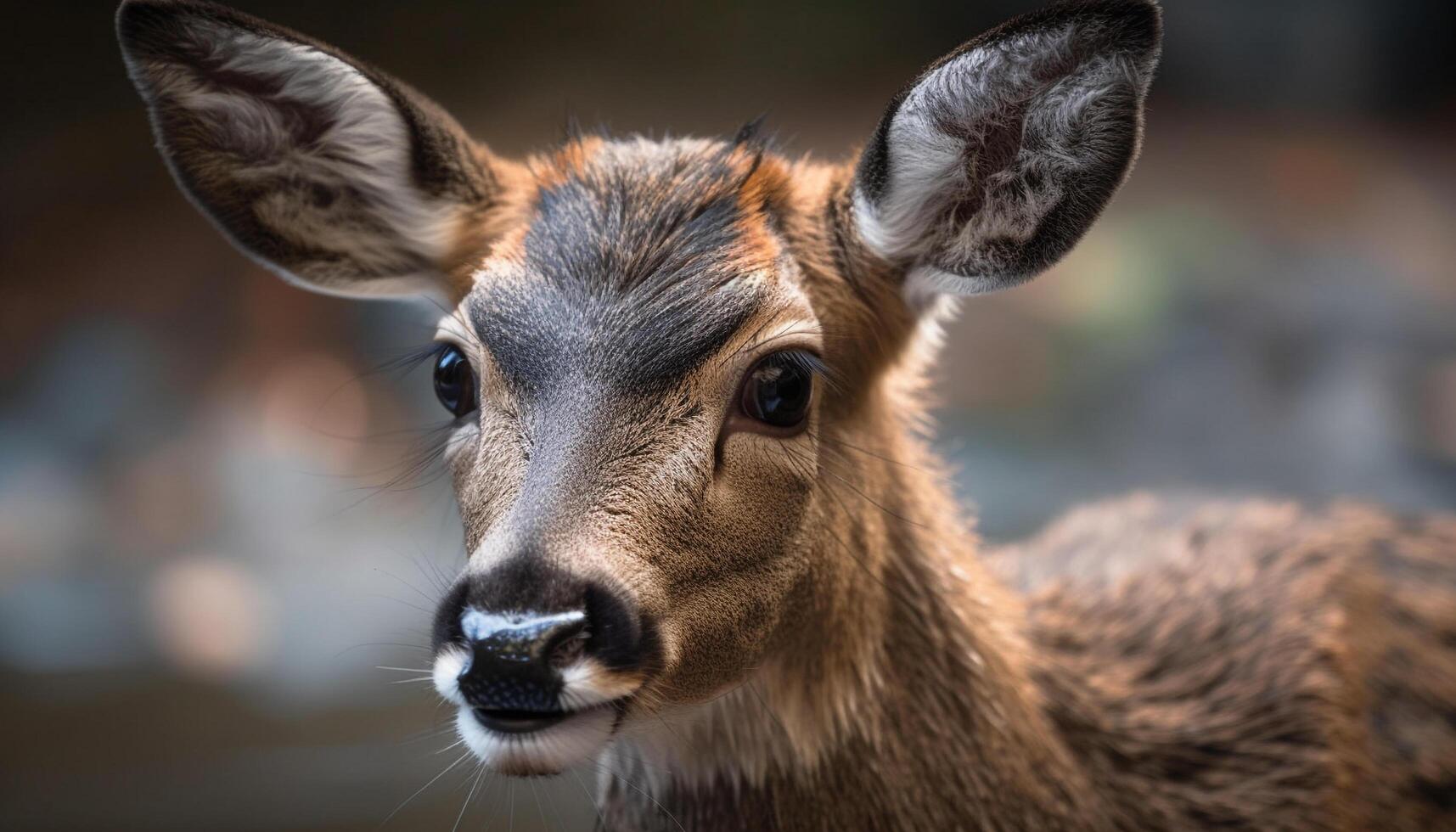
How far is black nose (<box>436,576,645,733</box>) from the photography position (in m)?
1.51

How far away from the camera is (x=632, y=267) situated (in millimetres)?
1942

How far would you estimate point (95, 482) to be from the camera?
509 centimetres

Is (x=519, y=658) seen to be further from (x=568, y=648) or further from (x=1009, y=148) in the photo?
(x=1009, y=148)

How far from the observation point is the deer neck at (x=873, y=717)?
2033 millimetres

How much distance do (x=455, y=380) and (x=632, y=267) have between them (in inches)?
16.9

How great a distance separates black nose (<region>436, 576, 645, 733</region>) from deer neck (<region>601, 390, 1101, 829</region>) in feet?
1.17

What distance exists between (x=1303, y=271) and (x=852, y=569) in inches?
154

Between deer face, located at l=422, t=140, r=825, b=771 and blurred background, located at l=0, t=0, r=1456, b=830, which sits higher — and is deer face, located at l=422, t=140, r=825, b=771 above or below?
below

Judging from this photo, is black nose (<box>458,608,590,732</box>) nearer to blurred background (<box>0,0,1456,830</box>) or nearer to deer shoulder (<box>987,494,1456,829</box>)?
deer shoulder (<box>987,494,1456,829</box>)

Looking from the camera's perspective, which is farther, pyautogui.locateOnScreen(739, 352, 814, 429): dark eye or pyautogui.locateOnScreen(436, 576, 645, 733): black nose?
pyautogui.locateOnScreen(739, 352, 814, 429): dark eye

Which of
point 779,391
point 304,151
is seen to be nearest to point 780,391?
point 779,391

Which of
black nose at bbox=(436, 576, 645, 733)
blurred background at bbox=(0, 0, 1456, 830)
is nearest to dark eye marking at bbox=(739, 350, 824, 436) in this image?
black nose at bbox=(436, 576, 645, 733)

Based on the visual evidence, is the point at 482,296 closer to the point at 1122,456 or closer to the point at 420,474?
the point at 420,474

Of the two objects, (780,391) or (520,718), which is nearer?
(520,718)
